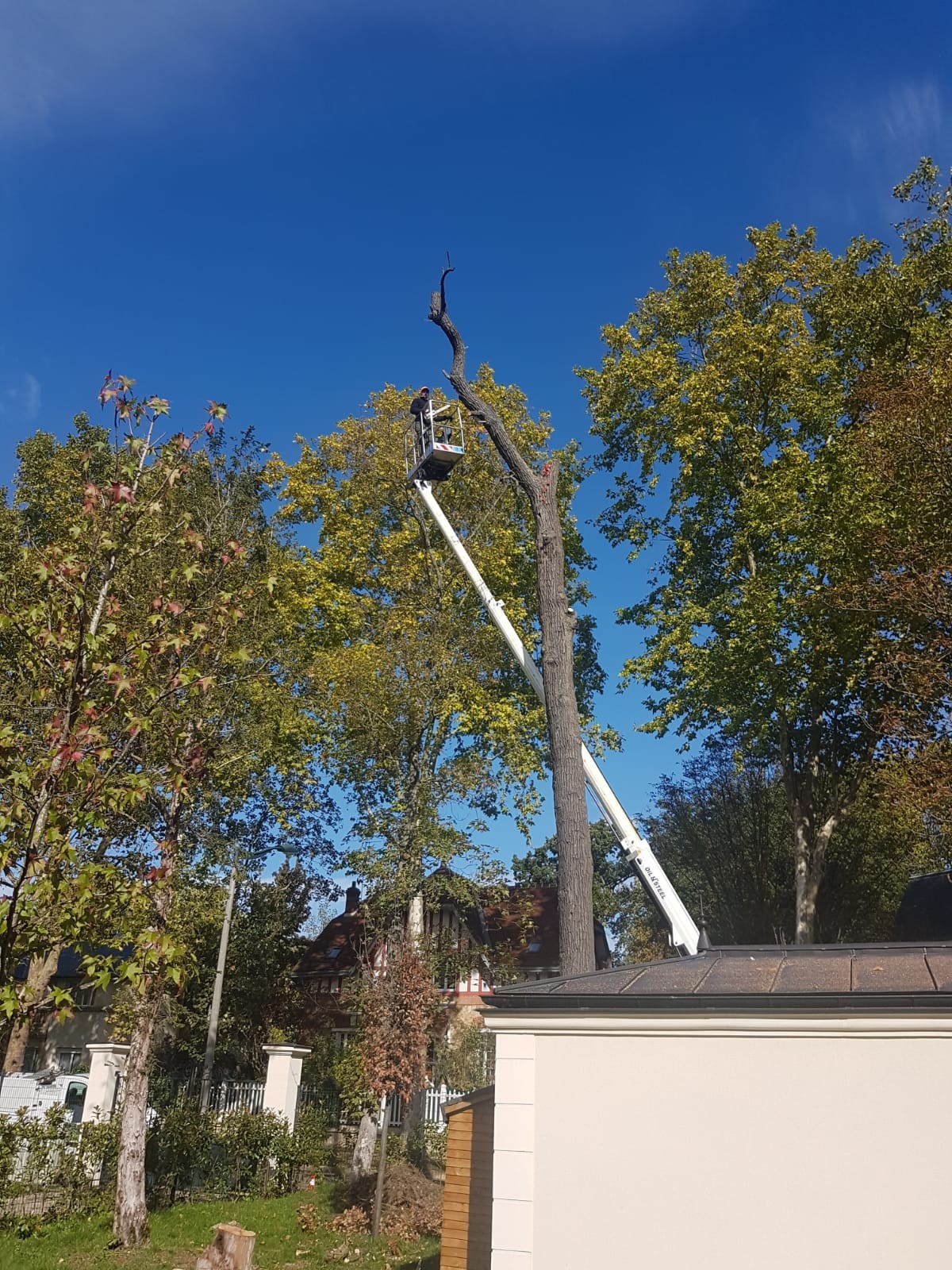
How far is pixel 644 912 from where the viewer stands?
160ft

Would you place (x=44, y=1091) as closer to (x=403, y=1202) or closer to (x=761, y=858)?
(x=403, y=1202)

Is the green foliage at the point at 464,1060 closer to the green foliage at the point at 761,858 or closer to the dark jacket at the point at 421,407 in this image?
the green foliage at the point at 761,858

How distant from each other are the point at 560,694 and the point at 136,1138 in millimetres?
8082

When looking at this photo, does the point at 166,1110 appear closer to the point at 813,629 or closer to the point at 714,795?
the point at 813,629

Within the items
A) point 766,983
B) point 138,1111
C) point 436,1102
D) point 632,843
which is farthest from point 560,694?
point 436,1102

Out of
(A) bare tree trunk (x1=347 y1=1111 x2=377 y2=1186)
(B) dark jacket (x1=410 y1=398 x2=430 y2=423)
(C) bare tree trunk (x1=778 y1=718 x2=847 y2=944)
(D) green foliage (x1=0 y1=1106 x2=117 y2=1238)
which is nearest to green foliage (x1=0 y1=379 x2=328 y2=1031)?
(D) green foliage (x1=0 y1=1106 x2=117 y2=1238)

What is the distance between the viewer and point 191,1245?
11.6 metres

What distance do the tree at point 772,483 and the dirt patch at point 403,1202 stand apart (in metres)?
8.41

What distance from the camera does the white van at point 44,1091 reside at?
17516 millimetres

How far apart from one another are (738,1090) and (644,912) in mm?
44608

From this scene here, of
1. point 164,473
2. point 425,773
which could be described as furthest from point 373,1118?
point 164,473

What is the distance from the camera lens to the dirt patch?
13.3 m

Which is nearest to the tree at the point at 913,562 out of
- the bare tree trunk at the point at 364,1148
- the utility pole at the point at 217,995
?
the bare tree trunk at the point at 364,1148

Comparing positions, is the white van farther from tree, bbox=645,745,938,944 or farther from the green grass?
tree, bbox=645,745,938,944
